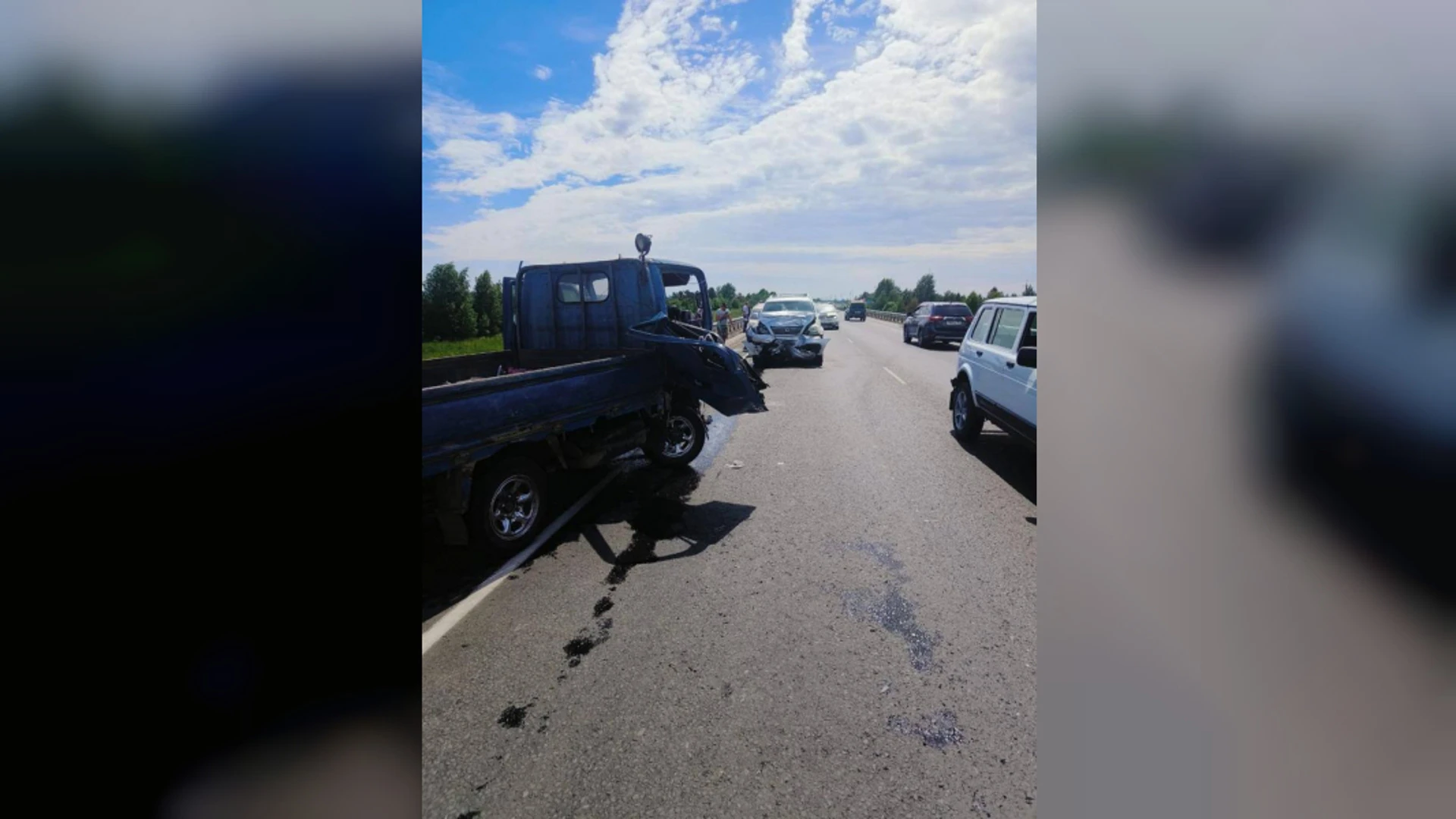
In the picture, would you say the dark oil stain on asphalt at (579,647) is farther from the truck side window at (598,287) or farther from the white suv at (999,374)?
the truck side window at (598,287)

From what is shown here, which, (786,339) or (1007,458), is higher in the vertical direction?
(786,339)

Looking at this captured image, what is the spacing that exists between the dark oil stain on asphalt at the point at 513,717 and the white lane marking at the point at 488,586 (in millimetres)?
887

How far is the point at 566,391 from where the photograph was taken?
616 centimetres

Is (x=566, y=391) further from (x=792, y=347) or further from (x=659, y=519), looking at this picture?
(x=792, y=347)

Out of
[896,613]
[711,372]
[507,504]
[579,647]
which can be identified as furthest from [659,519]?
[896,613]

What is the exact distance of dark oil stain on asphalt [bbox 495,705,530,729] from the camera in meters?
3.23

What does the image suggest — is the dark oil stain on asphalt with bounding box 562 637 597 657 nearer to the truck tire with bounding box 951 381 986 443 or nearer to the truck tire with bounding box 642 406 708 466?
the truck tire with bounding box 642 406 708 466

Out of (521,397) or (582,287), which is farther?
(582,287)

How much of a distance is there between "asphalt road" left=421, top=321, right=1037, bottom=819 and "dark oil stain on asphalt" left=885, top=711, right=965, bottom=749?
0.01 meters

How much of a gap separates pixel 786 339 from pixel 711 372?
11.6 m
